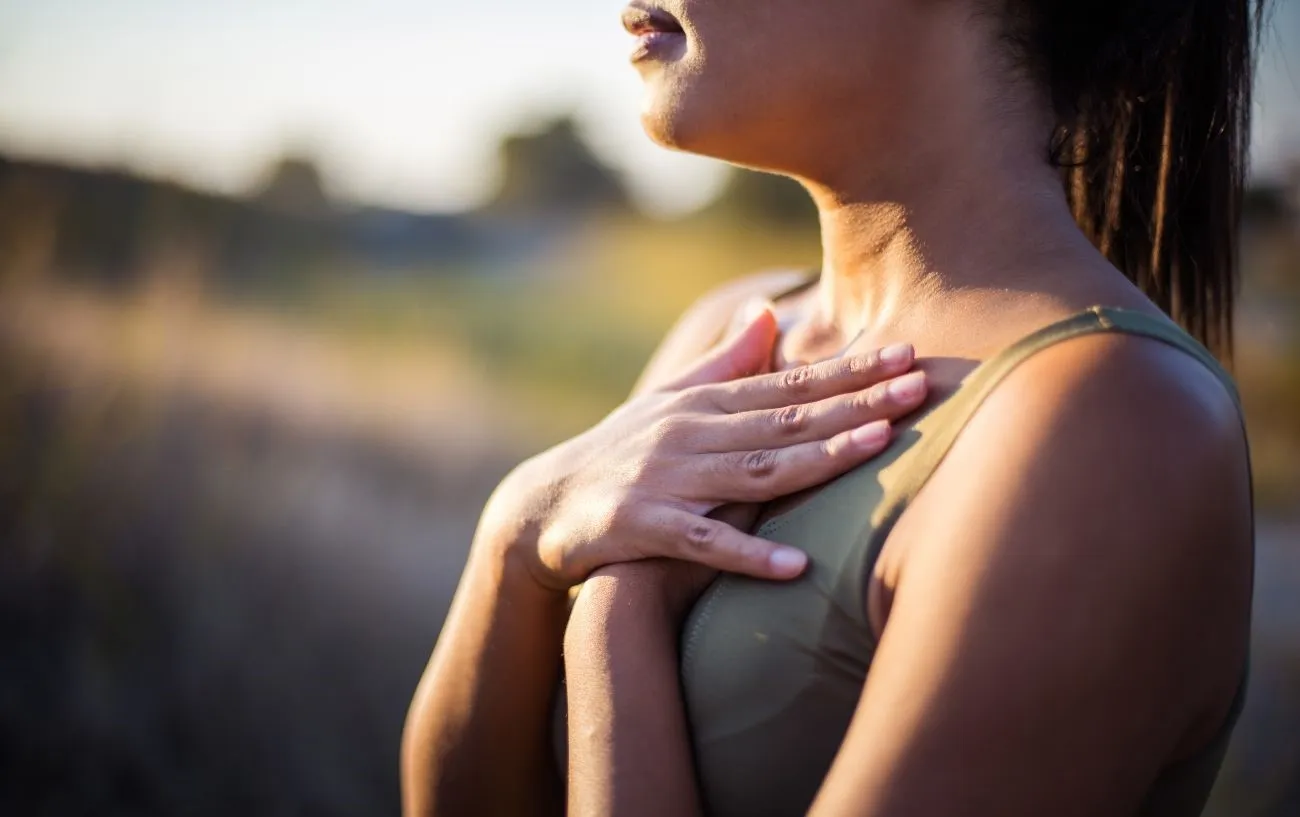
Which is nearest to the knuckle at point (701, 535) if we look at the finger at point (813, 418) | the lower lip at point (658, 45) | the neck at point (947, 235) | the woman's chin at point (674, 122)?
the finger at point (813, 418)

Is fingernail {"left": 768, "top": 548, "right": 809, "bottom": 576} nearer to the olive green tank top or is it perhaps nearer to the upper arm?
the olive green tank top

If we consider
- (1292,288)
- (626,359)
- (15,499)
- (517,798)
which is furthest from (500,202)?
(517,798)

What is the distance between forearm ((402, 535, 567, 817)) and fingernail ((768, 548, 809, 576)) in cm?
42

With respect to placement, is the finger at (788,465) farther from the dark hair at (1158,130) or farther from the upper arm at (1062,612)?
the dark hair at (1158,130)

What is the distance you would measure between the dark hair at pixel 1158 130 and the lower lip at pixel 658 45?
463 mm

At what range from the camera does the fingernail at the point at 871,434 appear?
1310mm

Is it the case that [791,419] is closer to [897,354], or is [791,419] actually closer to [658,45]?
[897,354]

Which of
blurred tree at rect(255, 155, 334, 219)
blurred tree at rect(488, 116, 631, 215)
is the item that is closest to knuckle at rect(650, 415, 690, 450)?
blurred tree at rect(255, 155, 334, 219)

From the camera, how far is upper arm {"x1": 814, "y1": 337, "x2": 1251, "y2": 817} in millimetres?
1066

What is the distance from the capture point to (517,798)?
1.60 metres

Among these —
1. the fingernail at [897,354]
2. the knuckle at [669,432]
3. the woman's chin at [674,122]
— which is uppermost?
the woman's chin at [674,122]

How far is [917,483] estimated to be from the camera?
124 cm

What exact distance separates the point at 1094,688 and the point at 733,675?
0.40 metres

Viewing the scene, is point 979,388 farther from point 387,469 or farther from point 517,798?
point 387,469
